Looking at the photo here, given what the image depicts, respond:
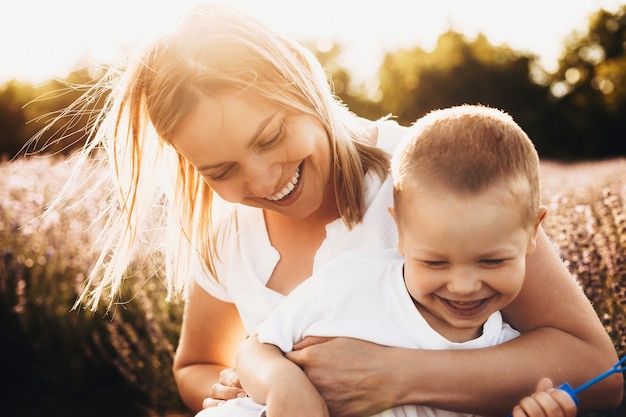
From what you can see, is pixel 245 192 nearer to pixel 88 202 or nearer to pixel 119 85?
pixel 119 85

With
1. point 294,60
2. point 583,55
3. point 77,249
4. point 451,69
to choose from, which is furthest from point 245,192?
point 583,55

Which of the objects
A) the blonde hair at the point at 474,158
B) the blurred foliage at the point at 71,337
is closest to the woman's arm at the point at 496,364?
the blonde hair at the point at 474,158

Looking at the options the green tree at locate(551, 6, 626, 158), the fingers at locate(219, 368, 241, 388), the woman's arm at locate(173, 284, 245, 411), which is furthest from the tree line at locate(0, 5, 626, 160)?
the fingers at locate(219, 368, 241, 388)

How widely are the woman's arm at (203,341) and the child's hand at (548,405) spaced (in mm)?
1239

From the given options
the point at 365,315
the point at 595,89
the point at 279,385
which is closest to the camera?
the point at 279,385

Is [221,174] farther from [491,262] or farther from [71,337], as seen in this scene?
[71,337]

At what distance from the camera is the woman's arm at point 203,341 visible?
2.59m

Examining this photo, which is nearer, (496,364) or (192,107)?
(496,364)

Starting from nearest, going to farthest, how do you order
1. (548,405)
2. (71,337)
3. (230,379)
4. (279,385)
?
(548,405) < (279,385) < (230,379) < (71,337)

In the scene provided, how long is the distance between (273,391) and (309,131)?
0.73 meters

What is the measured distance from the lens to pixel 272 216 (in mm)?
2498

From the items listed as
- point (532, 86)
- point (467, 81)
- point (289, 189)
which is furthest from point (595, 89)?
point (289, 189)

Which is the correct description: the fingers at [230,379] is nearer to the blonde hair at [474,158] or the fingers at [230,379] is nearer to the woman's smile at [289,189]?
the woman's smile at [289,189]

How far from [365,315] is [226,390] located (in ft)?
1.86
